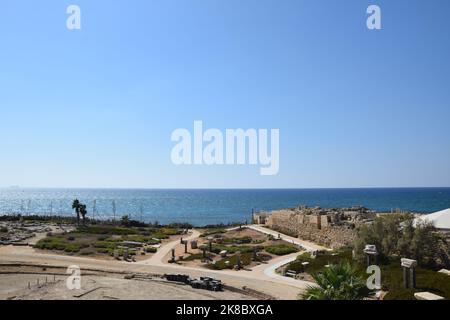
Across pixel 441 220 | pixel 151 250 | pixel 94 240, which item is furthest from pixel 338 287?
pixel 94 240

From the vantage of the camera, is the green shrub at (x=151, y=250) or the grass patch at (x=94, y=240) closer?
the green shrub at (x=151, y=250)

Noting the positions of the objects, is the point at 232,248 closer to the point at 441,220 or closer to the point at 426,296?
the point at 441,220

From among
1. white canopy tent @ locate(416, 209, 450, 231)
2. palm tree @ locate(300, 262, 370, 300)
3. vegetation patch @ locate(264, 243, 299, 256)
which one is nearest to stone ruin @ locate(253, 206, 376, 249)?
vegetation patch @ locate(264, 243, 299, 256)

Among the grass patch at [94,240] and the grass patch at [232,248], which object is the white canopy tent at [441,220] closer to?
the grass patch at [232,248]

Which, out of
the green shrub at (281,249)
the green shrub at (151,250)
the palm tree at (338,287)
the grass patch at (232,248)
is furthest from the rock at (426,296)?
the green shrub at (151,250)

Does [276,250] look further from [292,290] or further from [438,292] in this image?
[438,292]

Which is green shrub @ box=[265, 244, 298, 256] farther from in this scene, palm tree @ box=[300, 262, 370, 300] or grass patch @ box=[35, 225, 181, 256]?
palm tree @ box=[300, 262, 370, 300]

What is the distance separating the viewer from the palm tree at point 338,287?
16781 mm

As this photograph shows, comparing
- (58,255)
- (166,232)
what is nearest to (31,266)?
(58,255)

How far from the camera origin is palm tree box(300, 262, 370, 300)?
55.1 ft

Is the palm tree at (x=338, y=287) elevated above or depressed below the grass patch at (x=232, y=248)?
→ above
